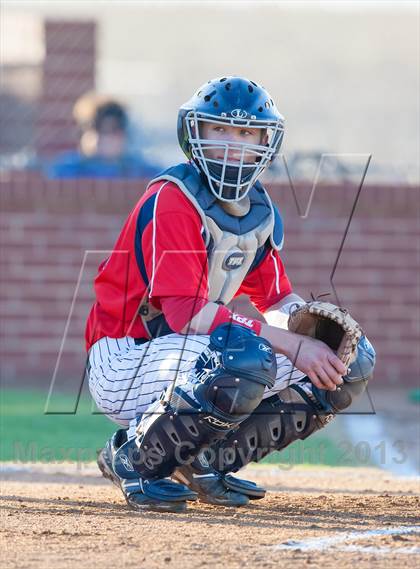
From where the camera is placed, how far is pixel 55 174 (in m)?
10.8

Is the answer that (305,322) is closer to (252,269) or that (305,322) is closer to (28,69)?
(252,269)

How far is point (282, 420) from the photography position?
5.21 meters

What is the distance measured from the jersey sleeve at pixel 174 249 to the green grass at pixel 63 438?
227 centimetres

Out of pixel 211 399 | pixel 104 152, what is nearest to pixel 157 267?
pixel 211 399

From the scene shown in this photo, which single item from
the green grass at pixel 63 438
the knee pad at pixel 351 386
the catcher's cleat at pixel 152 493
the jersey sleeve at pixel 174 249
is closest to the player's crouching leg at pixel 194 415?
the catcher's cleat at pixel 152 493

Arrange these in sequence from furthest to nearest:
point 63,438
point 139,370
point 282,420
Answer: point 63,438, point 282,420, point 139,370

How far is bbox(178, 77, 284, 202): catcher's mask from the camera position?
519 cm

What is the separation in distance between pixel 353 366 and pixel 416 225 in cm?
534

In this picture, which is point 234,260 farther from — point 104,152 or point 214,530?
point 104,152

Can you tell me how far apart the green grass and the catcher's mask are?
2242mm

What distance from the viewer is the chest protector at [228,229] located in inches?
203

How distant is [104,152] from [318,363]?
632 centimetres

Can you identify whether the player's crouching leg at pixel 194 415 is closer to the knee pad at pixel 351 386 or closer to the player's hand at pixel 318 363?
the player's hand at pixel 318 363

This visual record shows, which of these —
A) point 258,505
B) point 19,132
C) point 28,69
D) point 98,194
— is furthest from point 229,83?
point 28,69
